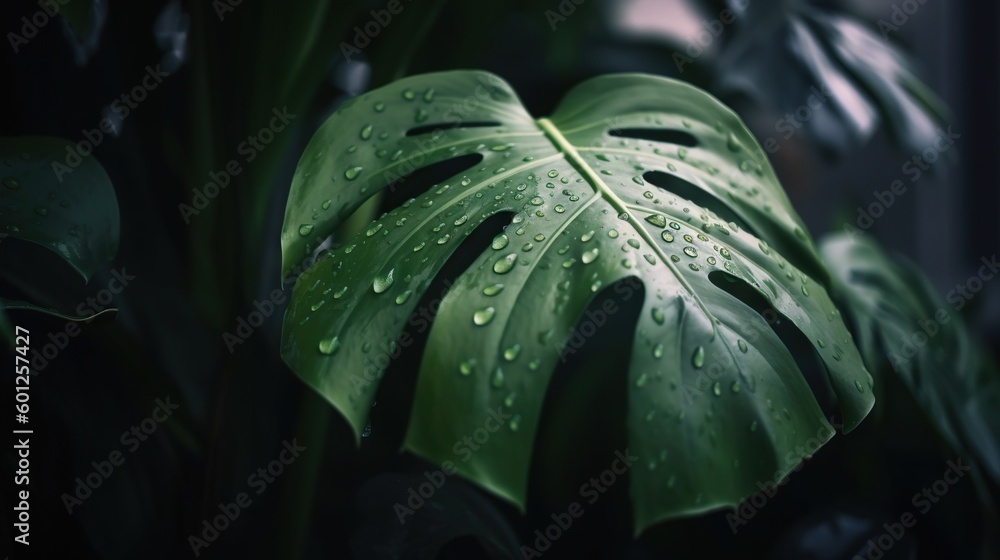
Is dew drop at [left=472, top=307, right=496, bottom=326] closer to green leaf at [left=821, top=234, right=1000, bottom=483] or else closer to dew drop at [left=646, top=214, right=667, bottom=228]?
dew drop at [left=646, top=214, right=667, bottom=228]

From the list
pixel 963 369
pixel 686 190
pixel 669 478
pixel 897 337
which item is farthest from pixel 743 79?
pixel 669 478

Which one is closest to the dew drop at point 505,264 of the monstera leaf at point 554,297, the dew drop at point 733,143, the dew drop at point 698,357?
the monstera leaf at point 554,297

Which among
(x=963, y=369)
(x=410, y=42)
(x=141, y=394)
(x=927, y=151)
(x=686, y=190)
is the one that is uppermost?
(x=410, y=42)

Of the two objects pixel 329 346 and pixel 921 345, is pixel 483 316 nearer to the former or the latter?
pixel 329 346

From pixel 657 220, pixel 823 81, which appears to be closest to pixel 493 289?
pixel 657 220

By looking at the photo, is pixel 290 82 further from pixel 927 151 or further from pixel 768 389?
pixel 927 151

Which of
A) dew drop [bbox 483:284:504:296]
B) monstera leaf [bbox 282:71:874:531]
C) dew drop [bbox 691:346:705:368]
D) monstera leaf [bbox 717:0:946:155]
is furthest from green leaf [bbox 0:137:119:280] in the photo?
monstera leaf [bbox 717:0:946:155]
